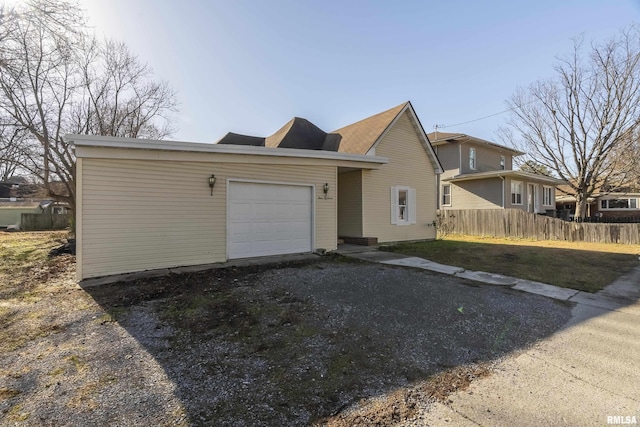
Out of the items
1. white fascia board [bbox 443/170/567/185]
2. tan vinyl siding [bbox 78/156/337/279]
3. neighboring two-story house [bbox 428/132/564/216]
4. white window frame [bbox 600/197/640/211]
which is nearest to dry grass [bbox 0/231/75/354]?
tan vinyl siding [bbox 78/156/337/279]

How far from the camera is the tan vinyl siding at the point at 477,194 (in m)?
19.0

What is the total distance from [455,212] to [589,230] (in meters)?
6.24

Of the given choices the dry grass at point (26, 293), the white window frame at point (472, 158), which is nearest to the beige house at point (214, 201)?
the dry grass at point (26, 293)

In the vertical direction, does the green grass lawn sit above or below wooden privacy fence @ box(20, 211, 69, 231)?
below

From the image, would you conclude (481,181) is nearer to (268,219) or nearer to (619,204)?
(268,219)

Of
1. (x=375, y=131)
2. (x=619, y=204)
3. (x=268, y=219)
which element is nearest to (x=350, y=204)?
(x=375, y=131)

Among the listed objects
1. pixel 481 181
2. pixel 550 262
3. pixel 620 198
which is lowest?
pixel 550 262

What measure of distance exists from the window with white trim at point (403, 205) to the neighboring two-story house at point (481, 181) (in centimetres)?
664

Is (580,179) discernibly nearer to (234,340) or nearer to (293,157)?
(293,157)

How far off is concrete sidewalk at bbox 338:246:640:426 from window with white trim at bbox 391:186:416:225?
8.33 metres

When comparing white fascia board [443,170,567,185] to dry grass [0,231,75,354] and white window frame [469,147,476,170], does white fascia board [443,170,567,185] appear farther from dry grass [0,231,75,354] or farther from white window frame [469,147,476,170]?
dry grass [0,231,75,354]

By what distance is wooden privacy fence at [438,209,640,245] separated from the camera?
1325 cm

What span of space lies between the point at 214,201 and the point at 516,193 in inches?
757

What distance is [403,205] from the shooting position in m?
13.3
